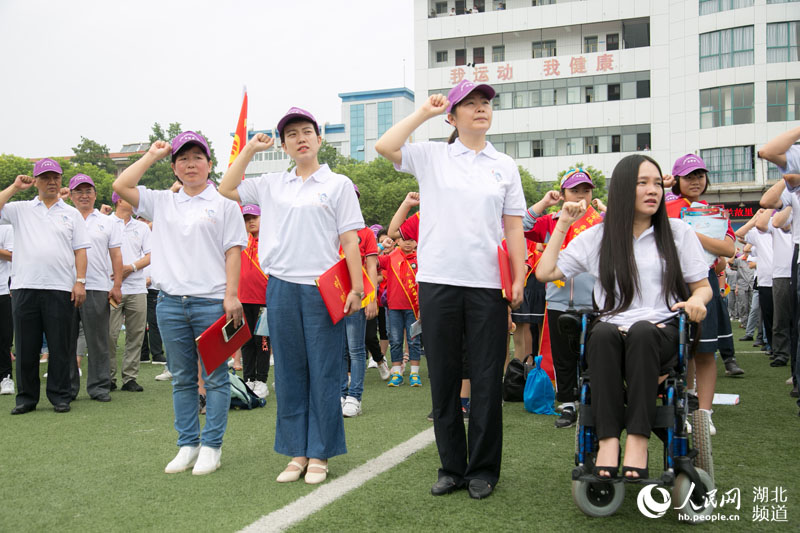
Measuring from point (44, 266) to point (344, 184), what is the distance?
13.5 feet

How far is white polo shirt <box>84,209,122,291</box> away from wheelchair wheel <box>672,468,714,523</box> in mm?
6713

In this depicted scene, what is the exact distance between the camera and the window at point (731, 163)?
137ft

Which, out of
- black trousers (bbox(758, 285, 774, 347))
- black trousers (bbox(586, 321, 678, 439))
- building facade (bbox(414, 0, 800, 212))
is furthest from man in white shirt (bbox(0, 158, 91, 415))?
building facade (bbox(414, 0, 800, 212))

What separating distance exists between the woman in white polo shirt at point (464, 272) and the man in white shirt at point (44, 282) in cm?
457

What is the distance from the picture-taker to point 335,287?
14.6ft

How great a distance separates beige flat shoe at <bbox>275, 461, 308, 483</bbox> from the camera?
4.36 metres

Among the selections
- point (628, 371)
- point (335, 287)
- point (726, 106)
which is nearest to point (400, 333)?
point (335, 287)

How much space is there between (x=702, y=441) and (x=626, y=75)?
160ft

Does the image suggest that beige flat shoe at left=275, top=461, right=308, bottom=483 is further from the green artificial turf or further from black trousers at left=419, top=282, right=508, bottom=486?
black trousers at left=419, top=282, right=508, bottom=486

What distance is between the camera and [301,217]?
441 cm

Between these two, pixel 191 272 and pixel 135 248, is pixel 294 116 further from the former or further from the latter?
pixel 135 248

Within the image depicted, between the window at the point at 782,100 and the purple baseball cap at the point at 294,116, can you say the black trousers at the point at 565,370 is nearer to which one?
the purple baseball cap at the point at 294,116

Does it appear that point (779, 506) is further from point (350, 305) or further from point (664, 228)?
point (350, 305)

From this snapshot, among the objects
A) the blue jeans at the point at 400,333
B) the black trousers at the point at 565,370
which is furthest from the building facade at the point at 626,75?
the black trousers at the point at 565,370
